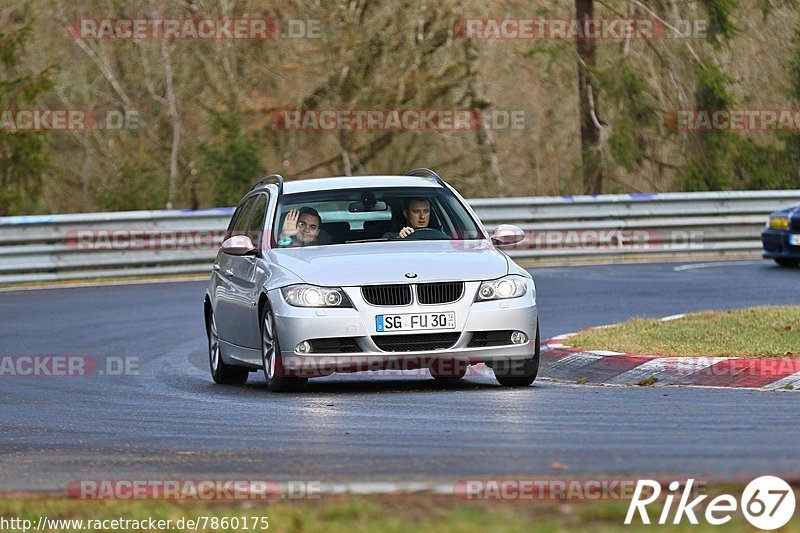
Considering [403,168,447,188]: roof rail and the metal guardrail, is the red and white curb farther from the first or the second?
the metal guardrail

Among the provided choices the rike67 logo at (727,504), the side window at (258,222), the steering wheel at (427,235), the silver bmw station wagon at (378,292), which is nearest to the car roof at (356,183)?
the silver bmw station wagon at (378,292)

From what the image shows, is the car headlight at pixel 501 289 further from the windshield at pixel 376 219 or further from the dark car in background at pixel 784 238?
the dark car in background at pixel 784 238

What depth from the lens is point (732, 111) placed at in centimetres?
3359

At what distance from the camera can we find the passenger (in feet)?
39.3

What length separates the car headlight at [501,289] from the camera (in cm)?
1100

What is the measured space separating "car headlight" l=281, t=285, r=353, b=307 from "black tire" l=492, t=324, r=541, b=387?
1.16 metres

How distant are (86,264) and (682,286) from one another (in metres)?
9.29

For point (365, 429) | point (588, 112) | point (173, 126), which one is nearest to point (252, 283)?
point (365, 429)

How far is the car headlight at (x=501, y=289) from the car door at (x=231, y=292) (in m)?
1.94

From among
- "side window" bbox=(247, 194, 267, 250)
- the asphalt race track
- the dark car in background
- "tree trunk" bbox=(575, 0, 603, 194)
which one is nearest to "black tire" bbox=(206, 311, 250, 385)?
the asphalt race track

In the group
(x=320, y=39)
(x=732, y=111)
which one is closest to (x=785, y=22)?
(x=732, y=111)

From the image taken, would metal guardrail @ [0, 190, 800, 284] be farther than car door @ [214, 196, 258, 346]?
Yes

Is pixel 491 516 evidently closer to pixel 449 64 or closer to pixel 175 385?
pixel 175 385

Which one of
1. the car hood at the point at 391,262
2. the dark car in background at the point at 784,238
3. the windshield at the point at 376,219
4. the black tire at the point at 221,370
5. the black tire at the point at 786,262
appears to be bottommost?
the black tire at the point at 786,262
